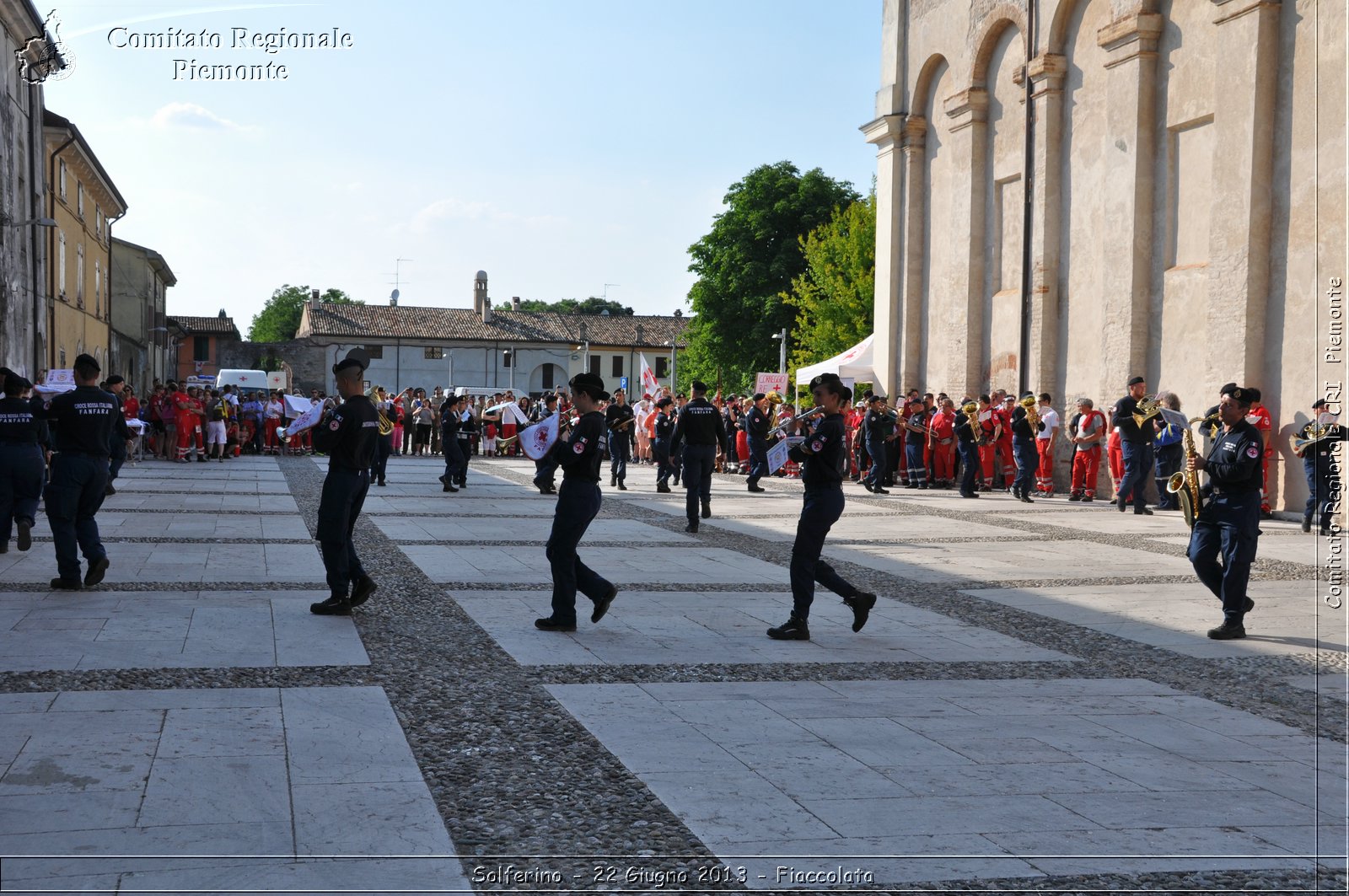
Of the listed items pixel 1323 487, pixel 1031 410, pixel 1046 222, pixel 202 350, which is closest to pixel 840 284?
pixel 1046 222

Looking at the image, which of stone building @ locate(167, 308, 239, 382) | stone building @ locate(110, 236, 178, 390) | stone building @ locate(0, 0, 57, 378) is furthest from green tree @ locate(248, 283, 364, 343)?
stone building @ locate(0, 0, 57, 378)

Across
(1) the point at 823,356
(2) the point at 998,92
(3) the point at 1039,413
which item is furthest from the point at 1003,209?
(1) the point at 823,356

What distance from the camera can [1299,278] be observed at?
56.3ft

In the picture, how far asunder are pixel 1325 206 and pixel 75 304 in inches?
1385

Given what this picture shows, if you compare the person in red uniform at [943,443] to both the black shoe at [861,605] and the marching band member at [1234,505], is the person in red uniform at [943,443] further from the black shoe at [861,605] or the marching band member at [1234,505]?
the black shoe at [861,605]

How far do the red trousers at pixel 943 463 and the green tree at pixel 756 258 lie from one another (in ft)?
100

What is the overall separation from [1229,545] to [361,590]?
6.04 meters

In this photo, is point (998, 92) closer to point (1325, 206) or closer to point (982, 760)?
point (1325, 206)

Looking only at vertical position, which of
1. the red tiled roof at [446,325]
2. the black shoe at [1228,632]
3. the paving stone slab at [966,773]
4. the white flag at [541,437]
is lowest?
the paving stone slab at [966,773]

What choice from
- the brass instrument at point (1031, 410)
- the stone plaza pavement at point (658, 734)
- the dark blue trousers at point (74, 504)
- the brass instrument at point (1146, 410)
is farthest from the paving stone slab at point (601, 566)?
the brass instrument at point (1031, 410)

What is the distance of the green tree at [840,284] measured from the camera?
48.4 m

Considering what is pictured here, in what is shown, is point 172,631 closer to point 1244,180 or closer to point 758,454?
point 1244,180

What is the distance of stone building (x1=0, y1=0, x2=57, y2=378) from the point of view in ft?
90.1

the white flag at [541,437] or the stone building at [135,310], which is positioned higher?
the stone building at [135,310]
